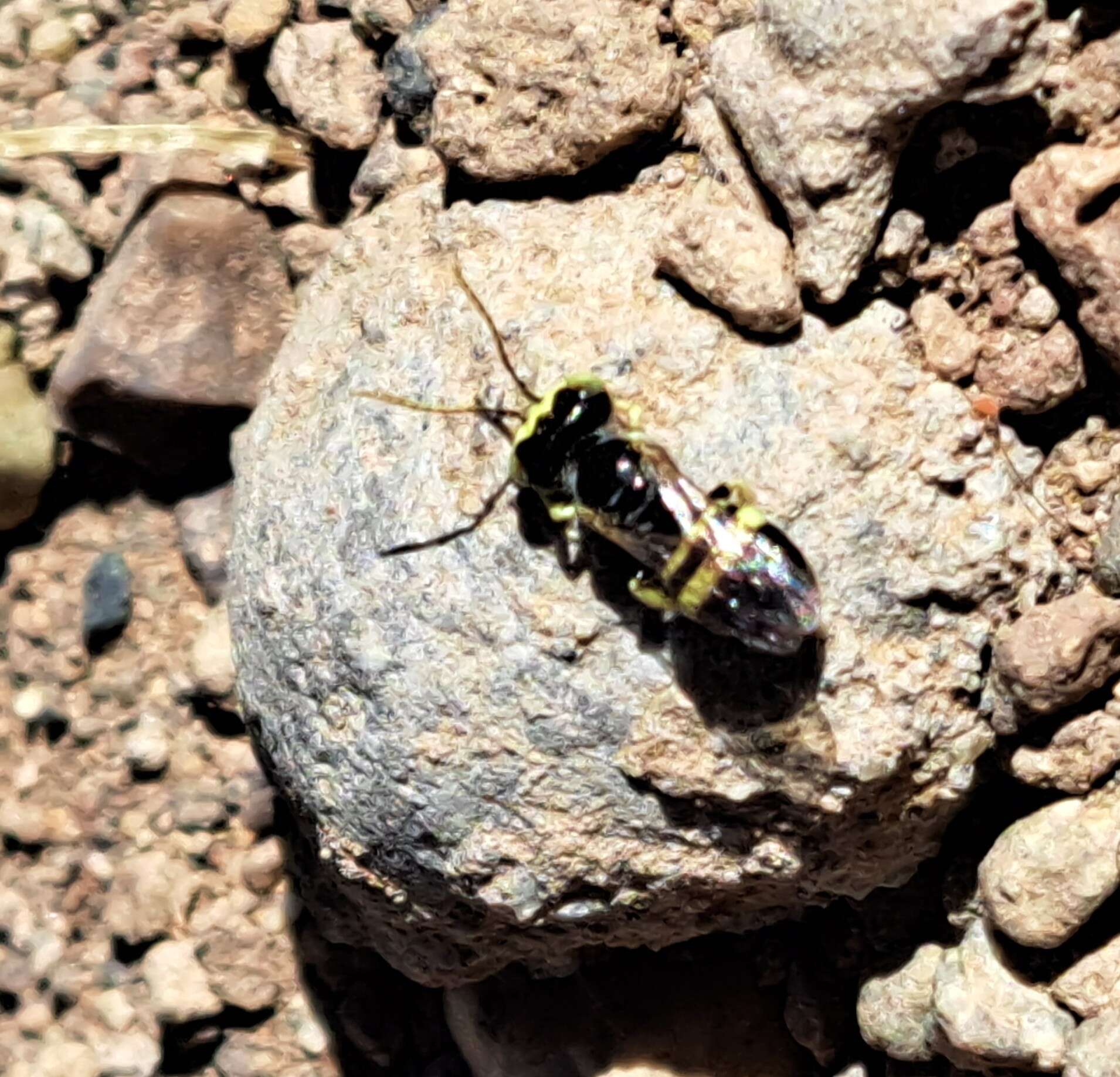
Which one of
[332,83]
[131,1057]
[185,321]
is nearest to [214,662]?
[185,321]

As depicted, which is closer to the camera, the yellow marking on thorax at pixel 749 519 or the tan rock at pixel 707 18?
the yellow marking on thorax at pixel 749 519

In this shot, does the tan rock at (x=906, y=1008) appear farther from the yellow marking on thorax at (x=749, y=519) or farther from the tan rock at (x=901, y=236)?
the tan rock at (x=901, y=236)

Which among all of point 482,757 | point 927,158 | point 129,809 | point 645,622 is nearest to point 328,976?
point 129,809

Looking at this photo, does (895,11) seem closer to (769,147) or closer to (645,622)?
(769,147)

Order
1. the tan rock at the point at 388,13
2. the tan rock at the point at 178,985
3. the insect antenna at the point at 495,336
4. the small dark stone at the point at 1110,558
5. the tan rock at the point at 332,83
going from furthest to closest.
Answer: the tan rock at the point at 178,985 < the tan rock at the point at 332,83 < the tan rock at the point at 388,13 < the insect antenna at the point at 495,336 < the small dark stone at the point at 1110,558

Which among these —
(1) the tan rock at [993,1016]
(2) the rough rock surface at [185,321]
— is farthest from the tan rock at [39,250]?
(1) the tan rock at [993,1016]

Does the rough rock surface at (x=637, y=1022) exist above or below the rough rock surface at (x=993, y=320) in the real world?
below

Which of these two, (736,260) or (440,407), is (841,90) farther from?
(440,407)
